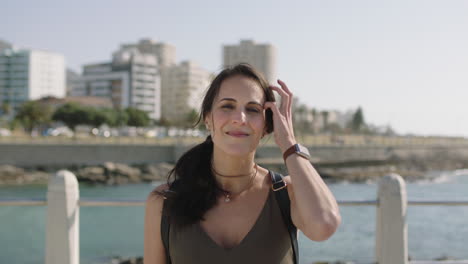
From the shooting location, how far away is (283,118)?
1.76m

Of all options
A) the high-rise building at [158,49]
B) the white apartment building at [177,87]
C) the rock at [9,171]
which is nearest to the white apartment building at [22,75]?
the white apartment building at [177,87]

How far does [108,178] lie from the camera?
41531 mm

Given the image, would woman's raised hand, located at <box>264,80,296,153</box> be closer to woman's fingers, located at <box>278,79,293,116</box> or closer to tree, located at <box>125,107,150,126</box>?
woman's fingers, located at <box>278,79,293,116</box>

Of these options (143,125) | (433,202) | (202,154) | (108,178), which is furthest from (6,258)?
(143,125)

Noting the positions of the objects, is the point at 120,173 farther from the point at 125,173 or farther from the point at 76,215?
the point at 76,215

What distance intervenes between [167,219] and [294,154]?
492mm

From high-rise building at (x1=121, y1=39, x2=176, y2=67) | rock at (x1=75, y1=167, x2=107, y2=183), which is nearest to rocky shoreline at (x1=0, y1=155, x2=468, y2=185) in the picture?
rock at (x1=75, y1=167, x2=107, y2=183)

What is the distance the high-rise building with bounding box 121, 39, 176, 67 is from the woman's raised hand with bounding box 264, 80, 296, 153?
485ft

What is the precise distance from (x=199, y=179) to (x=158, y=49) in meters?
152

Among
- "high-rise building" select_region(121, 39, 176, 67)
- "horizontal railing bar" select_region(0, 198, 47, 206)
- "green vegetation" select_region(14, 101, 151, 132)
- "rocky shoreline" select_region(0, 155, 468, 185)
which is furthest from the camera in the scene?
"high-rise building" select_region(121, 39, 176, 67)

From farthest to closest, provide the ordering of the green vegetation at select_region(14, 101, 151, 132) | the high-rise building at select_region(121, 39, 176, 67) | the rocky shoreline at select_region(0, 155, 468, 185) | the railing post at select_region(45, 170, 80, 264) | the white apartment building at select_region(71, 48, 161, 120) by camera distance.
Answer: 1. the high-rise building at select_region(121, 39, 176, 67)
2. the white apartment building at select_region(71, 48, 161, 120)
3. the green vegetation at select_region(14, 101, 151, 132)
4. the rocky shoreline at select_region(0, 155, 468, 185)
5. the railing post at select_region(45, 170, 80, 264)

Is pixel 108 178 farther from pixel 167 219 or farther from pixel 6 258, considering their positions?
pixel 167 219

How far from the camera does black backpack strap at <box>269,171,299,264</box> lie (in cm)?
171

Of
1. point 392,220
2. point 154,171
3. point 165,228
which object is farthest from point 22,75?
point 165,228
